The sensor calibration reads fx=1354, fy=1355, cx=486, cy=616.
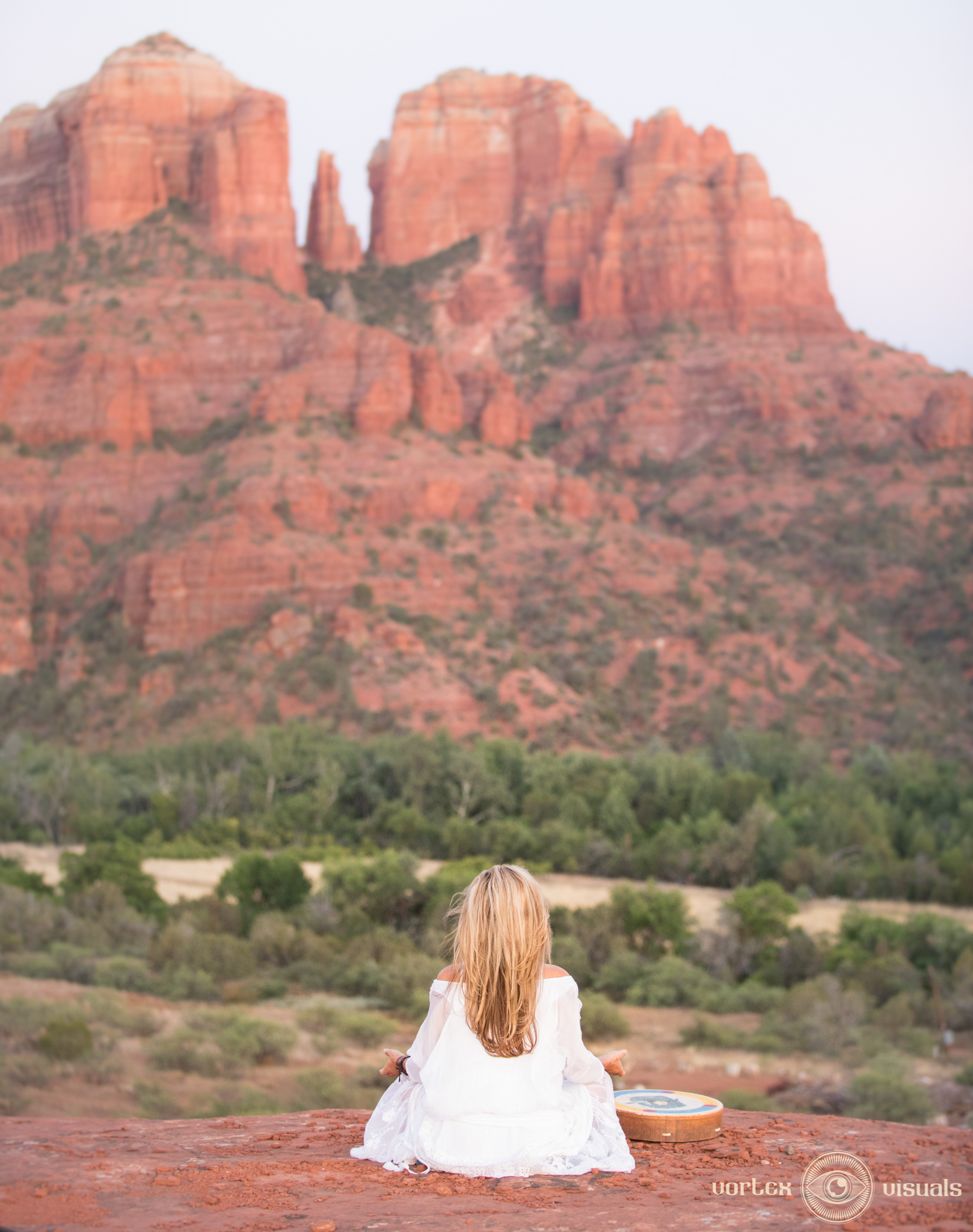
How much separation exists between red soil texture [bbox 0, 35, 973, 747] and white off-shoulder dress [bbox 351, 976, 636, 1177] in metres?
41.4

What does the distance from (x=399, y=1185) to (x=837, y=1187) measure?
1.96m

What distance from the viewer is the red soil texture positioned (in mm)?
51781

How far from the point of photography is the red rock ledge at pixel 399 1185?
5648 mm

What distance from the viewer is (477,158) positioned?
91.9 metres

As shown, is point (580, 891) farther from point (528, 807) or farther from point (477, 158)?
point (477, 158)

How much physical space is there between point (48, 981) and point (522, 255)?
7393cm

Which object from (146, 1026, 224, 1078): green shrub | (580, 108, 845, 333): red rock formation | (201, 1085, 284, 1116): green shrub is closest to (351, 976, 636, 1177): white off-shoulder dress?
(201, 1085, 284, 1116): green shrub

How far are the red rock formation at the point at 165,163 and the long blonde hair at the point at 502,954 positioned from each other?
68.7 meters

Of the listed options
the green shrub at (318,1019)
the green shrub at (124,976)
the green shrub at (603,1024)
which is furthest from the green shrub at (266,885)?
the green shrub at (603,1024)

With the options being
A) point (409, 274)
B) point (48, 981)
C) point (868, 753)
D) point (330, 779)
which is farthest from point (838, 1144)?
point (409, 274)

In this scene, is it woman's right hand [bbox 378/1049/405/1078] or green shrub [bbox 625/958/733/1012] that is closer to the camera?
woman's right hand [bbox 378/1049/405/1078]

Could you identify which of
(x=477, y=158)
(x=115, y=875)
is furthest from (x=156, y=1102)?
(x=477, y=158)

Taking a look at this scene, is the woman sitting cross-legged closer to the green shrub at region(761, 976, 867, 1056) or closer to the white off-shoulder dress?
the white off-shoulder dress

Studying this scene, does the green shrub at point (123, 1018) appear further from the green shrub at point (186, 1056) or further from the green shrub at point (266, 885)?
the green shrub at point (266, 885)
